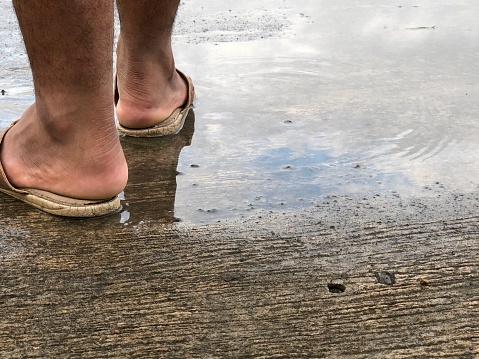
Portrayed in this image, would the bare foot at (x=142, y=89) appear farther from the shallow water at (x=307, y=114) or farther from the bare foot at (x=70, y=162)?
the bare foot at (x=70, y=162)

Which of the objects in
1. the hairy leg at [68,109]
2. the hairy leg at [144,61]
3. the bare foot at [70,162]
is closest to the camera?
the hairy leg at [68,109]

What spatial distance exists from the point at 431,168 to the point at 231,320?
956 millimetres

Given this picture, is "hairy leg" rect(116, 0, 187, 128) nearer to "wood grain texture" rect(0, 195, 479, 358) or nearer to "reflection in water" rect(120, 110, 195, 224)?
"reflection in water" rect(120, 110, 195, 224)

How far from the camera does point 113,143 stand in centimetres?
163

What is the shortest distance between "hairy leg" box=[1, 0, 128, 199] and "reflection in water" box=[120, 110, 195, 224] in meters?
0.09

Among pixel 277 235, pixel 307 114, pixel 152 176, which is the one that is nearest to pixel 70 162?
pixel 152 176

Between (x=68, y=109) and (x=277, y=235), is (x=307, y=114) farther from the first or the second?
(x=68, y=109)

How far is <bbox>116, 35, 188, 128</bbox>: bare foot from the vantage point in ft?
6.98

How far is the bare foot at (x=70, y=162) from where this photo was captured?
160cm

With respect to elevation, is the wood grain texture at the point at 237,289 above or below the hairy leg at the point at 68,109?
below

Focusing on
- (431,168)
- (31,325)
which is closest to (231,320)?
(31,325)

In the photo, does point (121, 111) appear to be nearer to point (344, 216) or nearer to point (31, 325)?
point (344, 216)

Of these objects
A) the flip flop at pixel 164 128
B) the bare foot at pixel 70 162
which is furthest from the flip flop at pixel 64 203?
the flip flop at pixel 164 128

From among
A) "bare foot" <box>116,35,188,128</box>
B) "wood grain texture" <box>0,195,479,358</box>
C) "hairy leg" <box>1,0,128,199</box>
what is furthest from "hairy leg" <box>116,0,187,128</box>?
"wood grain texture" <box>0,195,479,358</box>
